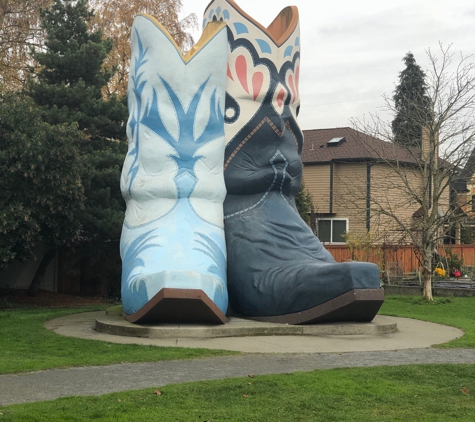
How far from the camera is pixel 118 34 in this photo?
24781 millimetres

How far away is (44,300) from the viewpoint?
1603cm

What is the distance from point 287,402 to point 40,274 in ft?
A: 40.4

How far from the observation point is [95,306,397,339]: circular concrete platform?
8.11 meters

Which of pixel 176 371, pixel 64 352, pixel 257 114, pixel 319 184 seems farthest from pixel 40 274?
pixel 319 184

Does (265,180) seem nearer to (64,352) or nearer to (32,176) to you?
(64,352)

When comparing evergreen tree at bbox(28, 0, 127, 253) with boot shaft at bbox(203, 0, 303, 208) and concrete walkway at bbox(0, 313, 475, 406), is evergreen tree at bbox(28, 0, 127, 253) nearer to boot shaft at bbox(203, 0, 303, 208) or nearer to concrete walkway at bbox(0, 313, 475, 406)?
boot shaft at bbox(203, 0, 303, 208)

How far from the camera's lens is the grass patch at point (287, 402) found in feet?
14.6

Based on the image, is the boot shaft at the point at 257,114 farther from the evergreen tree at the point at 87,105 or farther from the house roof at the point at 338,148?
the house roof at the point at 338,148

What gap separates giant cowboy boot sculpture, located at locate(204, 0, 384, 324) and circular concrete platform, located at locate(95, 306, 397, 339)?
16 centimetres

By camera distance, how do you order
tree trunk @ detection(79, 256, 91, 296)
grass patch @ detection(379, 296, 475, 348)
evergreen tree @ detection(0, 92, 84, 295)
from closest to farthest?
grass patch @ detection(379, 296, 475, 348) → evergreen tree @ detection(0, 92, 84, 295) → tree trunk @ detection(79, 256, 91, 296)

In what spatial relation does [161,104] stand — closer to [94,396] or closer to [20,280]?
[94,396]

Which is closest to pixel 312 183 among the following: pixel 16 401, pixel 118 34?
pixel 118 34

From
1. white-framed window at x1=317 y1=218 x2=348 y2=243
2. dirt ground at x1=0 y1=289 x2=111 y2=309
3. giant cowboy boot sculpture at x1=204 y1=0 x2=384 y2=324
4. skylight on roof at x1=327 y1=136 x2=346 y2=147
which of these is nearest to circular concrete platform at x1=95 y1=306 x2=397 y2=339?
giant cowboy boot sculpture at x1=204 y1=0 x2=384 y2=324

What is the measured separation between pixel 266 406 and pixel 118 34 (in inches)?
859
